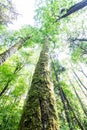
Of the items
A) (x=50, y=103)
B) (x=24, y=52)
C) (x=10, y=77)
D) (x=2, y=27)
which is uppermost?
(x=2, y=27)

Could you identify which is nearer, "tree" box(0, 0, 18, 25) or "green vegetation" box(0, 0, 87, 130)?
"green vegetation" box(0, 0, 87, 130)

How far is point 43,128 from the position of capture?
5.95ft

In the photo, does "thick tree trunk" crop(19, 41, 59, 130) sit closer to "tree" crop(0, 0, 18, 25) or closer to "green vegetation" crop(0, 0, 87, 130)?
"green vegetation" crop(0, 0, 87, 130)

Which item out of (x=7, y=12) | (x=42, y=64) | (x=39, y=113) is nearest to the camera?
(x=39, y=113)

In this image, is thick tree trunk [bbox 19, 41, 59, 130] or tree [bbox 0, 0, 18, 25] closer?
thick tree trunk [bbox 19, 41, 59, 130]

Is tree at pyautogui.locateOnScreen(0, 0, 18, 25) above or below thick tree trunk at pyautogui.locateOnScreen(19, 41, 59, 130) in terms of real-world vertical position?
above

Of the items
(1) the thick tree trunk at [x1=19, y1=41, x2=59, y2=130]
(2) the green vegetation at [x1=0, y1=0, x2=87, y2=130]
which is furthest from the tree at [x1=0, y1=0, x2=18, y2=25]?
(1) the thick tree trunk at [x1=19, y1=41, x2=59, y2=130]

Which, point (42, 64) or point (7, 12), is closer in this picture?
point (42, 64)

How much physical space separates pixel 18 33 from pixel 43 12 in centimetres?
563

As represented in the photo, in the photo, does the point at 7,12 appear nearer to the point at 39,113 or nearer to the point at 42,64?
the point at 42,64

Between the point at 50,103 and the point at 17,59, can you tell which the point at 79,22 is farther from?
the point at 50,103

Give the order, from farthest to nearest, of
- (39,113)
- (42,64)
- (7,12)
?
(7,12) → (42,64) → (39,113)

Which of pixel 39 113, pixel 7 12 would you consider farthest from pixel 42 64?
pixel 7 12

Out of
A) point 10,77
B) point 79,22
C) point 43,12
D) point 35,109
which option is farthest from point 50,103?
point 79,22
